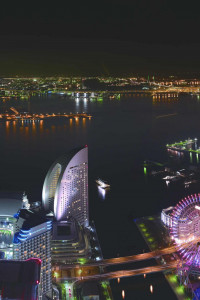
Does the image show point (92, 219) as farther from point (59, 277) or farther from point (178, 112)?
point (178, 112)

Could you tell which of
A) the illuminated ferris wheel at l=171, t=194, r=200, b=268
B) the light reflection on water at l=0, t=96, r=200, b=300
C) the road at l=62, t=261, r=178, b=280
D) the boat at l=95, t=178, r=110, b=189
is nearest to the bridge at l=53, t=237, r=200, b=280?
the road at l=62, t=261, r=178, b=280

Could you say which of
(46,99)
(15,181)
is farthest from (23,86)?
(15,181)

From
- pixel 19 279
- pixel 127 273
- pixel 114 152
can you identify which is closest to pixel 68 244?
pixel 127 273

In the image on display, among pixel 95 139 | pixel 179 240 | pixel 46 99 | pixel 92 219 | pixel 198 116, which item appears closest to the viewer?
pixel 179 240

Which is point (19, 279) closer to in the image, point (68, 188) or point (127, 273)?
point (127, 273)

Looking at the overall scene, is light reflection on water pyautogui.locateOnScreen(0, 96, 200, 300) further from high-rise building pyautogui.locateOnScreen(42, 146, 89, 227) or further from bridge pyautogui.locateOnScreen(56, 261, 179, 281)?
high-rise building pyautogui.locateOnScreen(42, 146, 89, 227)

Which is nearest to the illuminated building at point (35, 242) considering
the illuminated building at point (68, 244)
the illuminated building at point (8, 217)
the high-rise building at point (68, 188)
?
the illuminated building at point (8, 217)
